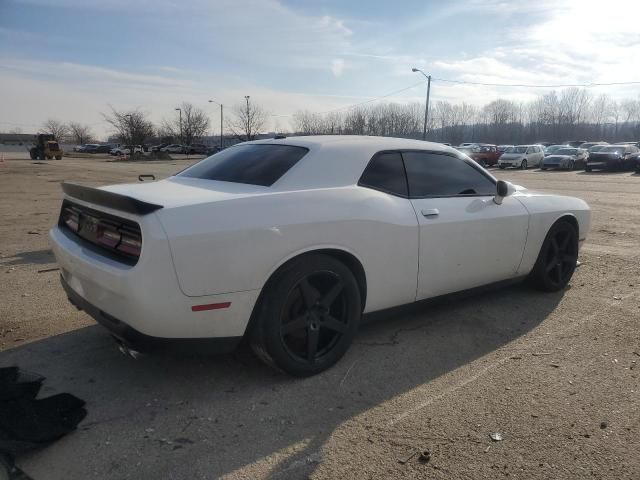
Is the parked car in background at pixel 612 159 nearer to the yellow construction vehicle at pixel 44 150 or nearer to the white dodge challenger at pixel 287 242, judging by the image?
the white dodge challenger at pixel 287 242

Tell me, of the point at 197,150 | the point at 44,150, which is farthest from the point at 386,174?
the point at 197,150

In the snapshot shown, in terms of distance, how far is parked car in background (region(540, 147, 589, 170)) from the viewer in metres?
32.0

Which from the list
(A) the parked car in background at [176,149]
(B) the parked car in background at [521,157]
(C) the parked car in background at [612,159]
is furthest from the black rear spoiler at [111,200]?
(A) the parked car in background at [176,149]

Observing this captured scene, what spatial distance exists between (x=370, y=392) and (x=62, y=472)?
1.68m

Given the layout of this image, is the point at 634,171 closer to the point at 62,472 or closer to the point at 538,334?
the point at 538,334

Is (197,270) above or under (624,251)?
above

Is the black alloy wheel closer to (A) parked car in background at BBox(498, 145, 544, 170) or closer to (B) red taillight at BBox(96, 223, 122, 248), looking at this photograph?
(B) red taillight at BBox(96, 223, 122, 248)

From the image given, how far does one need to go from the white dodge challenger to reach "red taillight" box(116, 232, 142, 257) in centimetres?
1

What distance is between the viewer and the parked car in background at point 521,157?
111ft

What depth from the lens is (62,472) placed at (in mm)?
2291

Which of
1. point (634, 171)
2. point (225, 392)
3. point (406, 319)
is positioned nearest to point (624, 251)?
point (406, 319)

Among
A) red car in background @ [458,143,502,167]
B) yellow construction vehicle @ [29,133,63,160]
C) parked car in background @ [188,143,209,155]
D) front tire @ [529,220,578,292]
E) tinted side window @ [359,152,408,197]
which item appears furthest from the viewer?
parked car in background @ [188,143,209,155]

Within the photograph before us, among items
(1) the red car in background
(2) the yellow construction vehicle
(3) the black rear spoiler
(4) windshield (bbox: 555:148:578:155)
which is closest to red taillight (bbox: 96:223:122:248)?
(3) the black rear spoiler

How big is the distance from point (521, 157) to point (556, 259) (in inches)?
1235
